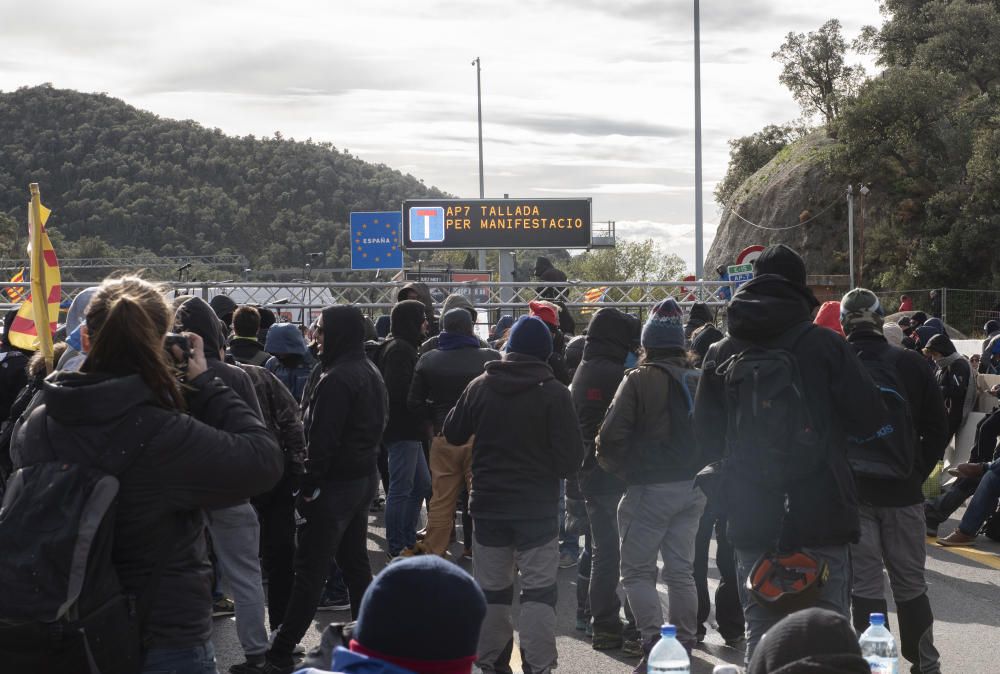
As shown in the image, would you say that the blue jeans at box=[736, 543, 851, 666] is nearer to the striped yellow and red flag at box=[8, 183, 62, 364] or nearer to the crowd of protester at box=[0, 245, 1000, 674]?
the crowd of protester at box=[0, 245, 1000, 674]

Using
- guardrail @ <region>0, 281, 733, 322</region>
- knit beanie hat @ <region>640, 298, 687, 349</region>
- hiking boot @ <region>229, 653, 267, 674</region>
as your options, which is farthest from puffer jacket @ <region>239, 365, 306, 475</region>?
guardrail @ <region>0, 281, 733, 322</region>

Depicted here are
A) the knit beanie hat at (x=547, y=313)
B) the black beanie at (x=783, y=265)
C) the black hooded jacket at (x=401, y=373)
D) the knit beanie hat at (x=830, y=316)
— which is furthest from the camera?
the knit beanie hat at (x=547, y=313)

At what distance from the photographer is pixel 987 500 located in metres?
10.1

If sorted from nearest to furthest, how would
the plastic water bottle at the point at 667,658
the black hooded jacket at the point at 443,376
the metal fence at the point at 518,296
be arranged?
the plastic water bottle at the point at 667,658 < the black hooded jacket at the point at 443,376 < the metal fence at the point at 518,296

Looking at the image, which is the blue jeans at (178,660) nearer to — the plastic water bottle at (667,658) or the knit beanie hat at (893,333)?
the plastic water bottle at (667,658)

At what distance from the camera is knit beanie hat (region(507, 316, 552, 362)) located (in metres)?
5.91

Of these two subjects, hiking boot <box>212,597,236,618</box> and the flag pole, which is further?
hiking boot <box>212,597,236,618</box>

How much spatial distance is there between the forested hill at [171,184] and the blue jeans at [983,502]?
74984 mm

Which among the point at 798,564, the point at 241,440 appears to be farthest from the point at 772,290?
the point at 241,440

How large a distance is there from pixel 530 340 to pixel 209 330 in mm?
1624

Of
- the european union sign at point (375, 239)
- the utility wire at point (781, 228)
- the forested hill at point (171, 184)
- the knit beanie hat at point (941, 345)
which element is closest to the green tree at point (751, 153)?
the utility wire at point (781, 228)

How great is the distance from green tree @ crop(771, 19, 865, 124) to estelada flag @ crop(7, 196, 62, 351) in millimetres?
50676

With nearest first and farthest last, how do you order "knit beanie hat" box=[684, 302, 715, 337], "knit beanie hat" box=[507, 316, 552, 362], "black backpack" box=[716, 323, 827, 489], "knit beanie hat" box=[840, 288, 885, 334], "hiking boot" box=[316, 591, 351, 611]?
"black backpack" box=[716, 323, 827, 489], "knit beanie hat" box=[840, 288, 885, 334], "knit beanie hat" box=[507, 316, 552, 362], "hiking boot" box=[316, 591, 351, 611], "knit beanie hat" box=[684, 302, 715, 337]

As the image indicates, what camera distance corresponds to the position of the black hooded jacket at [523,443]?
19.0 ft
